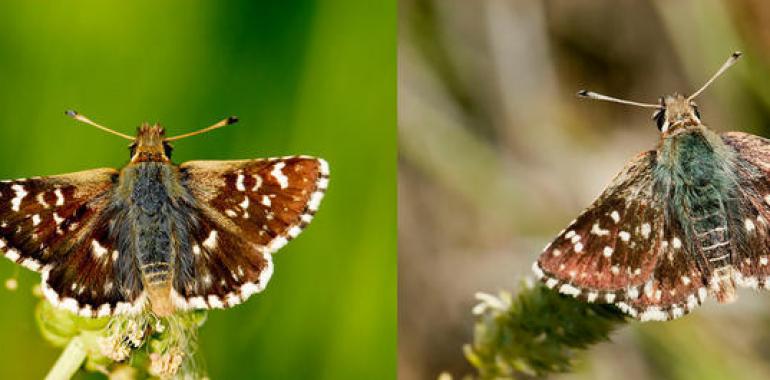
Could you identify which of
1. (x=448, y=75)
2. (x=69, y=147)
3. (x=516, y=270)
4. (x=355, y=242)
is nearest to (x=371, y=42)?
(x=448, y=75)

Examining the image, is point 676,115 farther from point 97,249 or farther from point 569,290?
point 97,249

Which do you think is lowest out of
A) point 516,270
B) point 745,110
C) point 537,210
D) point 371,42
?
point 516,270

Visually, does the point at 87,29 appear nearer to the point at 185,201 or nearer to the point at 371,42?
the point at 185,201

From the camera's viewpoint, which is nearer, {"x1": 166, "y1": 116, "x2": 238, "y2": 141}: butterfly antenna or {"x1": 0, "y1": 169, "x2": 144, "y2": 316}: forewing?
{"x1": 0, "y1": 169, "x2": 144, "y2": 316}: forewing

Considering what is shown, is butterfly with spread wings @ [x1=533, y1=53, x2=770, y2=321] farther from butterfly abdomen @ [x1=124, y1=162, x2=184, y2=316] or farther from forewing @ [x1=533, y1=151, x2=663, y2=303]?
butterfly abdomen @ [x1=124, y1=162, x2=184, y2=316]

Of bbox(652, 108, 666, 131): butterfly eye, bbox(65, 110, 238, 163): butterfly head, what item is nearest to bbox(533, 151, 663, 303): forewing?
bbox(652, 108, 666, 131): butterfly eye

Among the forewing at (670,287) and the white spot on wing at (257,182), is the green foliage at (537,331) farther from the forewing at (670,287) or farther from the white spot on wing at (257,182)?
the white spot on wing at (257,182)
